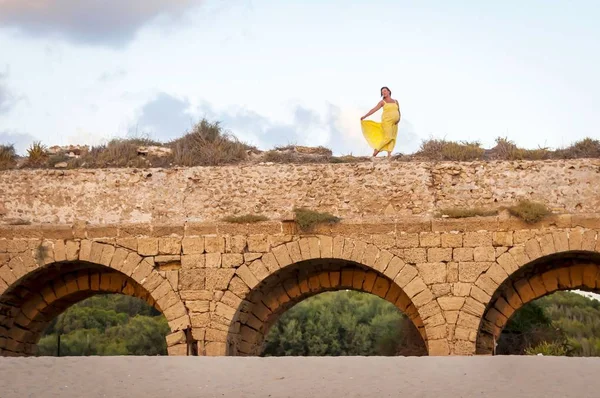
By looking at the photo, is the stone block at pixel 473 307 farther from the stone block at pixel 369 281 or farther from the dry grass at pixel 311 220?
the dry grass at pixel 311 220

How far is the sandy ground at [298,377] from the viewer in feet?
31.3

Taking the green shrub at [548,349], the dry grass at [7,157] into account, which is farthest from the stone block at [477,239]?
the green shrub at [548,349]

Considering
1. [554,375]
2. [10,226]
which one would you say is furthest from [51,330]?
[554,375]

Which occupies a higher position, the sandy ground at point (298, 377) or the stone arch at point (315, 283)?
the stone arch at point (315, 283)

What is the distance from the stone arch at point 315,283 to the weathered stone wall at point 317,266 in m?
0.01

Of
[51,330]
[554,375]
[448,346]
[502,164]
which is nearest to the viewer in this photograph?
[554,375]

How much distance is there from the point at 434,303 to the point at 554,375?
5.35 metres

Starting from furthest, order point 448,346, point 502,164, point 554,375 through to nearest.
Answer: point 502,164, point 448,346, point 554,375

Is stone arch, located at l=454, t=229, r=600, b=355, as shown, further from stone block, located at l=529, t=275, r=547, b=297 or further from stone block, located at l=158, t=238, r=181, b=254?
stone block, located at l=158, t=238, r=181, b=254

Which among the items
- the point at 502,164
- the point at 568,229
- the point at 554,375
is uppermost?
the point at 502,164

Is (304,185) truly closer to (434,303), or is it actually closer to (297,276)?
(297,276)

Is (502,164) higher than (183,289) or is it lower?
higher

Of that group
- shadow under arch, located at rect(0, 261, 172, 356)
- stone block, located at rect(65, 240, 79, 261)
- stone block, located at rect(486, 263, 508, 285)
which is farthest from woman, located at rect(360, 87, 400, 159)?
stone block, located at rect(65, 240, 79, 261)

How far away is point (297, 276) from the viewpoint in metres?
16.9
